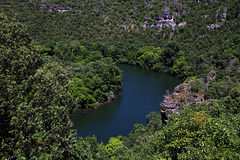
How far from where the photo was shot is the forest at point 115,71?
12938 millimetres

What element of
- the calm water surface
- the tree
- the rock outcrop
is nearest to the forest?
the tree

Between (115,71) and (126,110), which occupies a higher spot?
(115,71)

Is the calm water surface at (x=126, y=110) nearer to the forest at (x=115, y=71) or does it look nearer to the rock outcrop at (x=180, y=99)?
the forest at (x=115, y=71)

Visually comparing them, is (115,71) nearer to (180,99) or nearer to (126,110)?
(126,110)

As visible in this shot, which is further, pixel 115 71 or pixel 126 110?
pixel 115 71

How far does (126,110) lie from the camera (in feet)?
155

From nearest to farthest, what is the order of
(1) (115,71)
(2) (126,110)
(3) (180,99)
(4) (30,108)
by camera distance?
(4) (30,108), (3) (180,99), (2) (126,110), (1) (115,71)

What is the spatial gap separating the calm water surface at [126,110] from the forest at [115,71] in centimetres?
248

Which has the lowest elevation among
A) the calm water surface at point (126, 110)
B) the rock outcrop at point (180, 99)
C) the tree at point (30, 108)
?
the calm water surface at point (126, 110)

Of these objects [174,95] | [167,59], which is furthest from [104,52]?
[174,95]

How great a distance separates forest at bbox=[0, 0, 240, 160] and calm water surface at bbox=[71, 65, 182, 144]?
8.15ft

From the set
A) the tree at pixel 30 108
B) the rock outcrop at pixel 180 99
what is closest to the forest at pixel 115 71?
the tree at pixel 30 108

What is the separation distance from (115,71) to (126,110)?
12.1 m

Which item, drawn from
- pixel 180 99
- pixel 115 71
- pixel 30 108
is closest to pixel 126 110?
pixel 115 71
